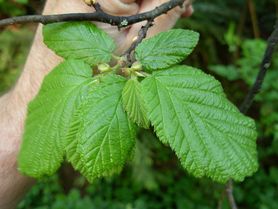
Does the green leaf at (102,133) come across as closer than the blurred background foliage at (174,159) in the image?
Yes

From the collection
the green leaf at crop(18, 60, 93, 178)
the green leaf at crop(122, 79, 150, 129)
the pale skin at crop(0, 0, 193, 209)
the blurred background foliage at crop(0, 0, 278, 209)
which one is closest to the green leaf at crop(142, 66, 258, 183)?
the green leaf at crop(122, 79, 150, 129)

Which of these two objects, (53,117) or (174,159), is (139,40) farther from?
(174,159)

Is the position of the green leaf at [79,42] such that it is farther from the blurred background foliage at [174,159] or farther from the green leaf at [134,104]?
the blurred background foliage at [174,159]

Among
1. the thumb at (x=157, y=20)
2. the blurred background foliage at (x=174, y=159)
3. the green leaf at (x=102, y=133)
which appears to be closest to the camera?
the green leaf at (x=102, y=133)

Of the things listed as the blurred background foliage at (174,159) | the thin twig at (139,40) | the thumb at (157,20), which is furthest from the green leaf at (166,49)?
the blurred background foliage at (174,159)

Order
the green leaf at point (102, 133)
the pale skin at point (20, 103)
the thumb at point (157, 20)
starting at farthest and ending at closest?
the pale skin at point (20, 103) < the thumb at point (157, 20) < the green leaf at point (102, 133)

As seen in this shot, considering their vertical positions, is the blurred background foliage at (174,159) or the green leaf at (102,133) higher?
the green leaf at (102,133)

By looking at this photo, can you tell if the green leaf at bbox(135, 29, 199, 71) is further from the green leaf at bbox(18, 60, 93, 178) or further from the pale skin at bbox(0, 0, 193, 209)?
the pale skin at bbox(0, 0, 193, 209)
